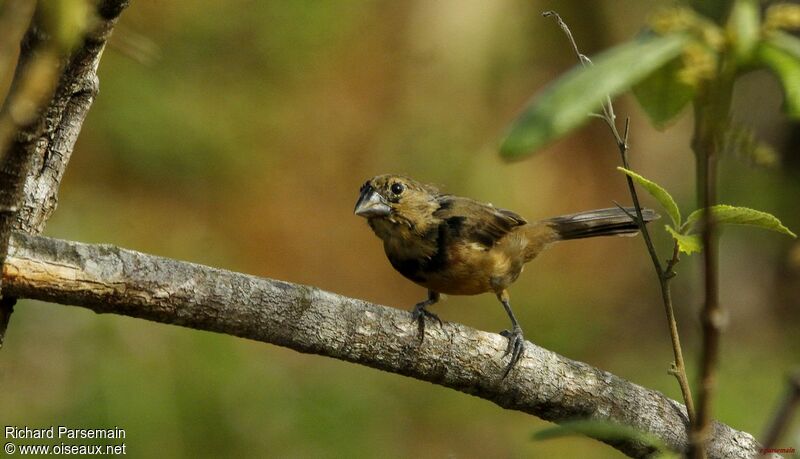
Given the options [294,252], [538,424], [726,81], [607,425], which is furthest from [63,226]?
[726,81]

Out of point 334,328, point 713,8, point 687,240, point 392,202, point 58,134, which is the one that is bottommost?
point 334,328

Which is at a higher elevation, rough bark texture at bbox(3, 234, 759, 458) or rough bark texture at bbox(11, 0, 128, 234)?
rough bark texture at bbox(11, 0, 128, 234)

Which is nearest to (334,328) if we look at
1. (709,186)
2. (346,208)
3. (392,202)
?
(392,202)

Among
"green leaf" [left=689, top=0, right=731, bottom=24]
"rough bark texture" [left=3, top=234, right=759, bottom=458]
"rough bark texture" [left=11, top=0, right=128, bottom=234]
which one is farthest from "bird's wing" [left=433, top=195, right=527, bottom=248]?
"green leaf" [left=689, top=0, right=731, bottom=24]

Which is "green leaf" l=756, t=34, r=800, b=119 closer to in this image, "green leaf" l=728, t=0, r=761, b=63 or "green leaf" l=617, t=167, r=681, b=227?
"green leaf" l=728, t=0, r=761, b=63

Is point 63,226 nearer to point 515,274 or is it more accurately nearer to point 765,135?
point 515,274

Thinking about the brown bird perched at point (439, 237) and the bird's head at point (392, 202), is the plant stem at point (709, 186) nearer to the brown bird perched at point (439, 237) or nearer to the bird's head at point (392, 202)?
the brown bird perched at point (439, 237)

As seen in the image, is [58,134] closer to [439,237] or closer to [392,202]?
[392,202]
